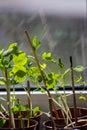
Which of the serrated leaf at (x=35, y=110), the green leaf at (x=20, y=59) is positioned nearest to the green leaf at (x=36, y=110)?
the serrated leaf at (x=35, y=110)

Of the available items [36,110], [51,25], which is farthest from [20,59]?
[51,25]

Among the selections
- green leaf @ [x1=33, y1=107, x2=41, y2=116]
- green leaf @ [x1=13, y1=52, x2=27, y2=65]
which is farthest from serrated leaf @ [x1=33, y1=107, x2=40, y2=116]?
green leaf @ [x1=13, y1=52, x2=27, y2=65]

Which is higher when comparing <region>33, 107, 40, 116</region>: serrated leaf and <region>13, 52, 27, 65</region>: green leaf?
<region>13, 52, 27, 65</region>: green leaf

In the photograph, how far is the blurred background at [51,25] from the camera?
119cm

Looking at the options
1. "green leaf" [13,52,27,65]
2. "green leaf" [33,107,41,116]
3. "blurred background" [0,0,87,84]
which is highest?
"blurred background" [0,0,87,84]

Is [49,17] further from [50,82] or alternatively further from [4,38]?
[50,82]

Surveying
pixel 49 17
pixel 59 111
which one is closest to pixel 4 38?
pixel 49 17

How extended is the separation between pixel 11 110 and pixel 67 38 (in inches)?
16.9

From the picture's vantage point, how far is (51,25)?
120 cm

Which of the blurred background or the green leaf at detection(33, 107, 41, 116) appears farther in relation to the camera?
the blurred background

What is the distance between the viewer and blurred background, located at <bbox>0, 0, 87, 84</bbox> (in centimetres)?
119

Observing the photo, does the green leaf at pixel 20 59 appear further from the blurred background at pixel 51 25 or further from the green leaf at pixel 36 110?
the blurred background at pixel 51 25

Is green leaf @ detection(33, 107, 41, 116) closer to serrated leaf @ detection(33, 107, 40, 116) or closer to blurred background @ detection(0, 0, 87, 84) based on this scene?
serrated leaf @ detection(33, 107, 40, 116)

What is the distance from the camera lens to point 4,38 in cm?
121
